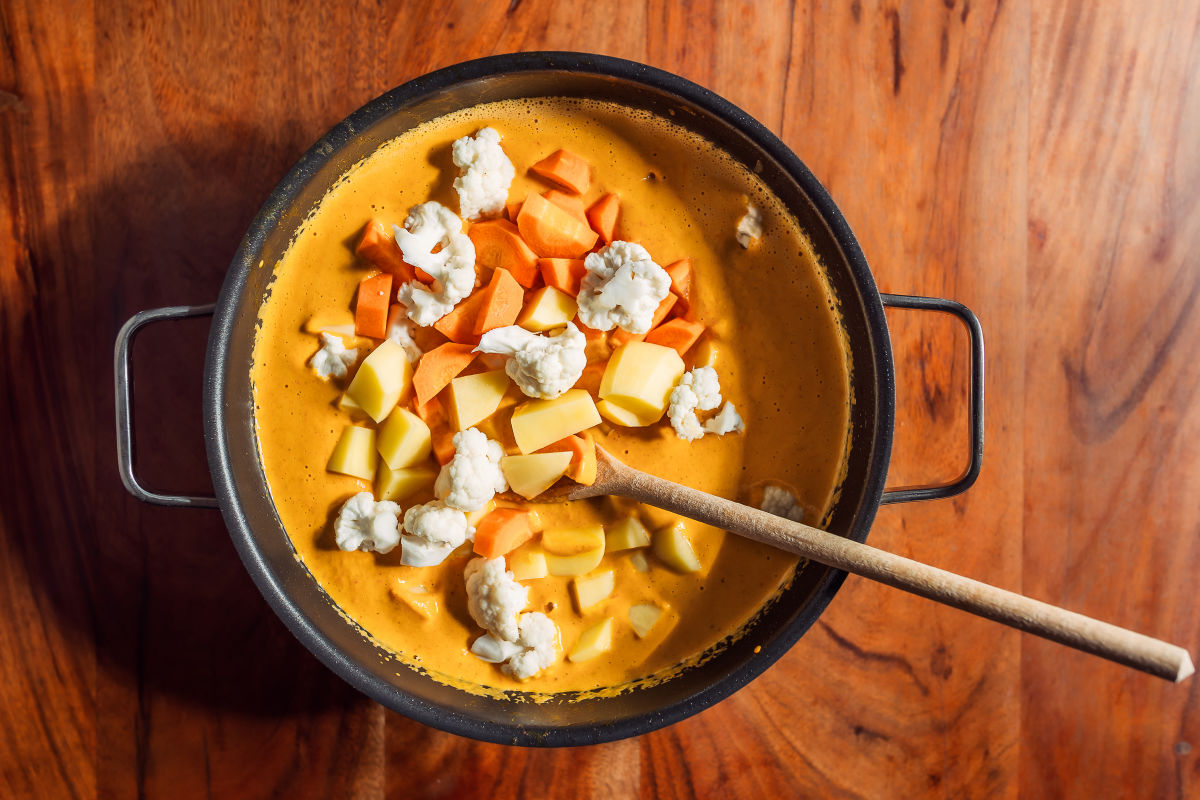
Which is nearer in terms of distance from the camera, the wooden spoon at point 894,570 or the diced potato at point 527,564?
the wooden spoon at point 894,570

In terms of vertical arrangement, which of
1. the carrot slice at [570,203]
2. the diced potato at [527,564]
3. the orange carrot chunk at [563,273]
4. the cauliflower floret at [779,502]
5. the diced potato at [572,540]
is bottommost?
the diced potato at [527,564]

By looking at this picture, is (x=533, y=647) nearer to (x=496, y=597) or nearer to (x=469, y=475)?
(x=496, y=597)

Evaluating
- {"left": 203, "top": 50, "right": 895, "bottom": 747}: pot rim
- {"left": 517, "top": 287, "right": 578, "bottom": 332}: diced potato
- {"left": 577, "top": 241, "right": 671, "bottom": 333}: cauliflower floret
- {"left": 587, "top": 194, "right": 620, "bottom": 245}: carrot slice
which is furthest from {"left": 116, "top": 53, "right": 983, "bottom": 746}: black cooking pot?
{"left": 517, "top": 287, "right": 578, "bottom": 332}: diced potato

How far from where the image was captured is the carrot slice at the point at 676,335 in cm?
162

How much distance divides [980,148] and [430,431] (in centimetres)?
148

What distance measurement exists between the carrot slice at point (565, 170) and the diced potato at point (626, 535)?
0.70 metres

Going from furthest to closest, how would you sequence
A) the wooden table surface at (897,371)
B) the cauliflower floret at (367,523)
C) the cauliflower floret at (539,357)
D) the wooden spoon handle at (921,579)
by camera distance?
the wooden table surface at (897,371) < the cauliflower floret at (367,523) < the cauliflower floret at (539,357) < the wooden spoon handle at (921,579)

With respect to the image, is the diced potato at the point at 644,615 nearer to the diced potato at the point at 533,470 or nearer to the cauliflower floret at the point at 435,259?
the diced potato at the point at 533,470

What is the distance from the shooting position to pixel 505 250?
5.31 feet

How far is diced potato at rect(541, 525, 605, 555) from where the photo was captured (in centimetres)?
165

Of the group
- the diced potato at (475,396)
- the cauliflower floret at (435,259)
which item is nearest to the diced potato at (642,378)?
the diced potato at (475,396)

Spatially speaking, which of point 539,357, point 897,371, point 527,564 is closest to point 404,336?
point 539,357

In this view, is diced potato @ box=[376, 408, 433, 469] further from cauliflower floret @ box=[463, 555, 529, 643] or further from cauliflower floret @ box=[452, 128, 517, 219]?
cauliflower floret @ box=[452, 128, 517, 219]

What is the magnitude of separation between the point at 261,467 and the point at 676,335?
0.93 meters
